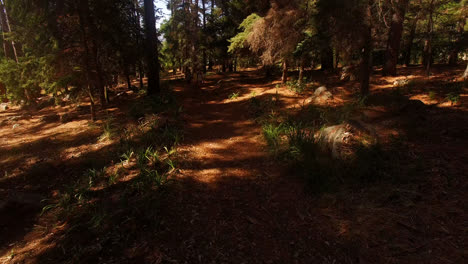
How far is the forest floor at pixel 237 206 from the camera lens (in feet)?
10.7

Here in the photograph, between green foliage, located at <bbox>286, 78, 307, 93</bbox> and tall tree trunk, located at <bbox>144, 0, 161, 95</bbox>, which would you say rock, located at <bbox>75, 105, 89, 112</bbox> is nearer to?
tall tree trunk, located at <bbox>144, 0, 161, 95</bbox>

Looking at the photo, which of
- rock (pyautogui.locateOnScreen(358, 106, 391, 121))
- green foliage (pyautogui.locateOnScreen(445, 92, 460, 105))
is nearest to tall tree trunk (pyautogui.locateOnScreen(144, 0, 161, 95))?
rock (pyautogui.locateOnScreen(358, 106, 391, 121))

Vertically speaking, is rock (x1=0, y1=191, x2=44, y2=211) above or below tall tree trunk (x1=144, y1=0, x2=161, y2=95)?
below

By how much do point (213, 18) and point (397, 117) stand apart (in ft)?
60.5

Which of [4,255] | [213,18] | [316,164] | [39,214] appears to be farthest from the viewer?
[213,18]

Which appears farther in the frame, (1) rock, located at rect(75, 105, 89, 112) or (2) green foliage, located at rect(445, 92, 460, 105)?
(1) rock, located at rect(75, 105, 89, 112)

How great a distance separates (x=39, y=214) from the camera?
→ 475 cm

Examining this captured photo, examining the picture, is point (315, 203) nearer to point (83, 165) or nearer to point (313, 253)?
point (313, 253)

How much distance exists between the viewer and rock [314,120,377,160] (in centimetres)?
514

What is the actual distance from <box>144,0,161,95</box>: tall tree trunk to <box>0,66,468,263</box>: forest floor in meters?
6.20

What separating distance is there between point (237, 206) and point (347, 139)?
3.07 m

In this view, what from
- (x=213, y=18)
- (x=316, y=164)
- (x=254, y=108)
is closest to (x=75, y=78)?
(x=254, y=108)

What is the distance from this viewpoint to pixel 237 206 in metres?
4.45

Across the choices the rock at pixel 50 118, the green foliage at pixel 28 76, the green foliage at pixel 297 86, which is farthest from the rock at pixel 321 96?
the rock at pixel 50 118
